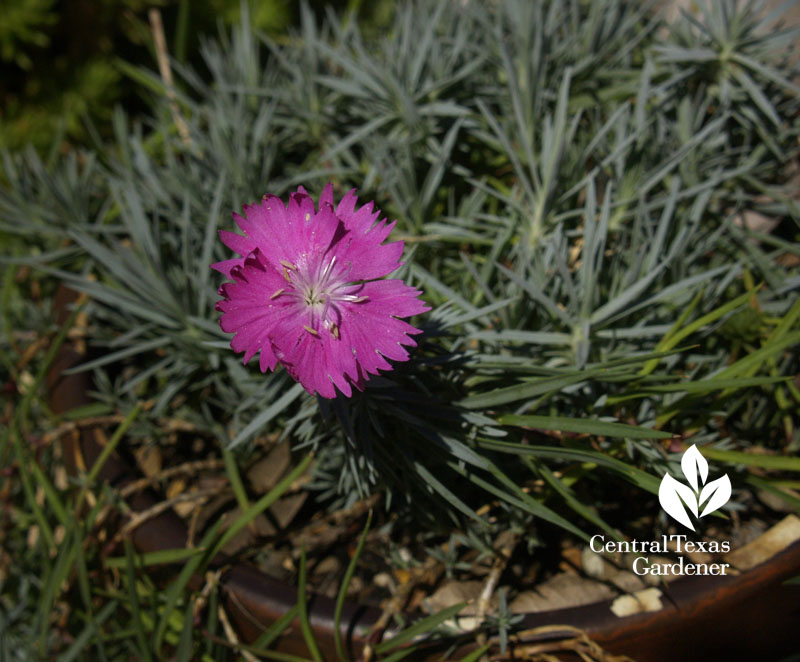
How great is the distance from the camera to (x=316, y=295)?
1.64ft

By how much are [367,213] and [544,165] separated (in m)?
0.37

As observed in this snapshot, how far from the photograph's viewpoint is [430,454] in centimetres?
68

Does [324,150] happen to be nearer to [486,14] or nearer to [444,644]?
[486,14]

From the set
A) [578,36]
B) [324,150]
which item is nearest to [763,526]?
[578,36]

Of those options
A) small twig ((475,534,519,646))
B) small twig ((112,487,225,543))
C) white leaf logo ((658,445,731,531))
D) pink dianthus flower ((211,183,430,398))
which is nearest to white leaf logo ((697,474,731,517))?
white leaf logo ((658,445,731,531))

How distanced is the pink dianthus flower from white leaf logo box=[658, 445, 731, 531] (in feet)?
1.17

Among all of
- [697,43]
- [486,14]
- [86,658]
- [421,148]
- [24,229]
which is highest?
[486,14]

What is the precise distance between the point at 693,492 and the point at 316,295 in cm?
46

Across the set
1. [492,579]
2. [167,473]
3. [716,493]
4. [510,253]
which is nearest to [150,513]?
[167,473]

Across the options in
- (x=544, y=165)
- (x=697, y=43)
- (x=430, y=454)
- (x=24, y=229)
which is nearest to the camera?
(x=430, y=454)

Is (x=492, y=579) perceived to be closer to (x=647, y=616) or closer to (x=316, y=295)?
(x=647, y=616)

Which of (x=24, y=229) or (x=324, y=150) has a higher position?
(x=324, y=150)

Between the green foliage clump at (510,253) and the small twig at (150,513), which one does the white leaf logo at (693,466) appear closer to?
the green foliage clump at (510,253)

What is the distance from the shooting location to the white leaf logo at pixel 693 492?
25.6 inches
